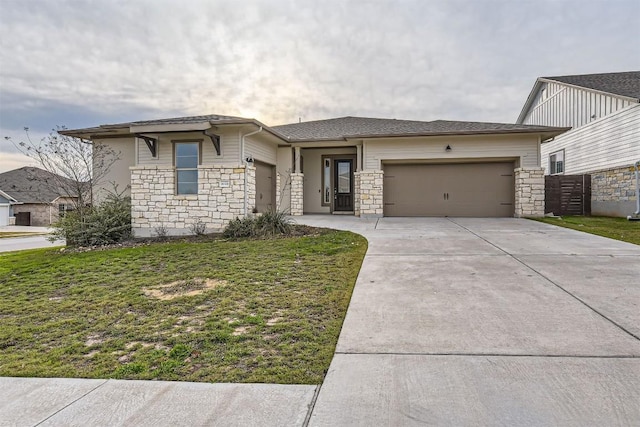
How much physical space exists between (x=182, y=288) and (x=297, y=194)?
33.8 ft

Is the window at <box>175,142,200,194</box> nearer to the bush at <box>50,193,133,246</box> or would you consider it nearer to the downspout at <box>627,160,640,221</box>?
the bush at <box>50,193,133,246</box>

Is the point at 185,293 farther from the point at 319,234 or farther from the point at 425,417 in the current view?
the point at 319,234

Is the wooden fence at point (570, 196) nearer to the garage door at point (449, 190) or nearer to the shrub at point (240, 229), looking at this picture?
the garage door at point (449, 190)

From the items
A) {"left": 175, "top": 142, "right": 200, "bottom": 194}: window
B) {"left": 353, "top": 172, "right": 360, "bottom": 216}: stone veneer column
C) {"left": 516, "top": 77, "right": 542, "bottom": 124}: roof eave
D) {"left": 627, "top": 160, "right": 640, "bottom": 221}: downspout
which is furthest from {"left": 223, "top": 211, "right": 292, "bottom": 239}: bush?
{"left": 516, "top": 77, "right": 542, "bottom": 124}: roof eave

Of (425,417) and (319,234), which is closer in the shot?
(425,417)

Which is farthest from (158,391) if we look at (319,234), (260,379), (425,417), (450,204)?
(450,204)

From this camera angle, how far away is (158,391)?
8.11 feet

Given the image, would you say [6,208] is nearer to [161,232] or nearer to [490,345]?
[161,232]

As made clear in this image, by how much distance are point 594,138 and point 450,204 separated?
680 cm

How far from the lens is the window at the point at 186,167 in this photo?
11.4 meters

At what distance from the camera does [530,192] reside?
13.0 meters

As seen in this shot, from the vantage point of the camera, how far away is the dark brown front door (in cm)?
1595

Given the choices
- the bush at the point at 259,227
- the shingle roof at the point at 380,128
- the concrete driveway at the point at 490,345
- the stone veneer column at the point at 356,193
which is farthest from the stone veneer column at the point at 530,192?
the bush at the point at 259,227

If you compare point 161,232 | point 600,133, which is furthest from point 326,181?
point 600,133
